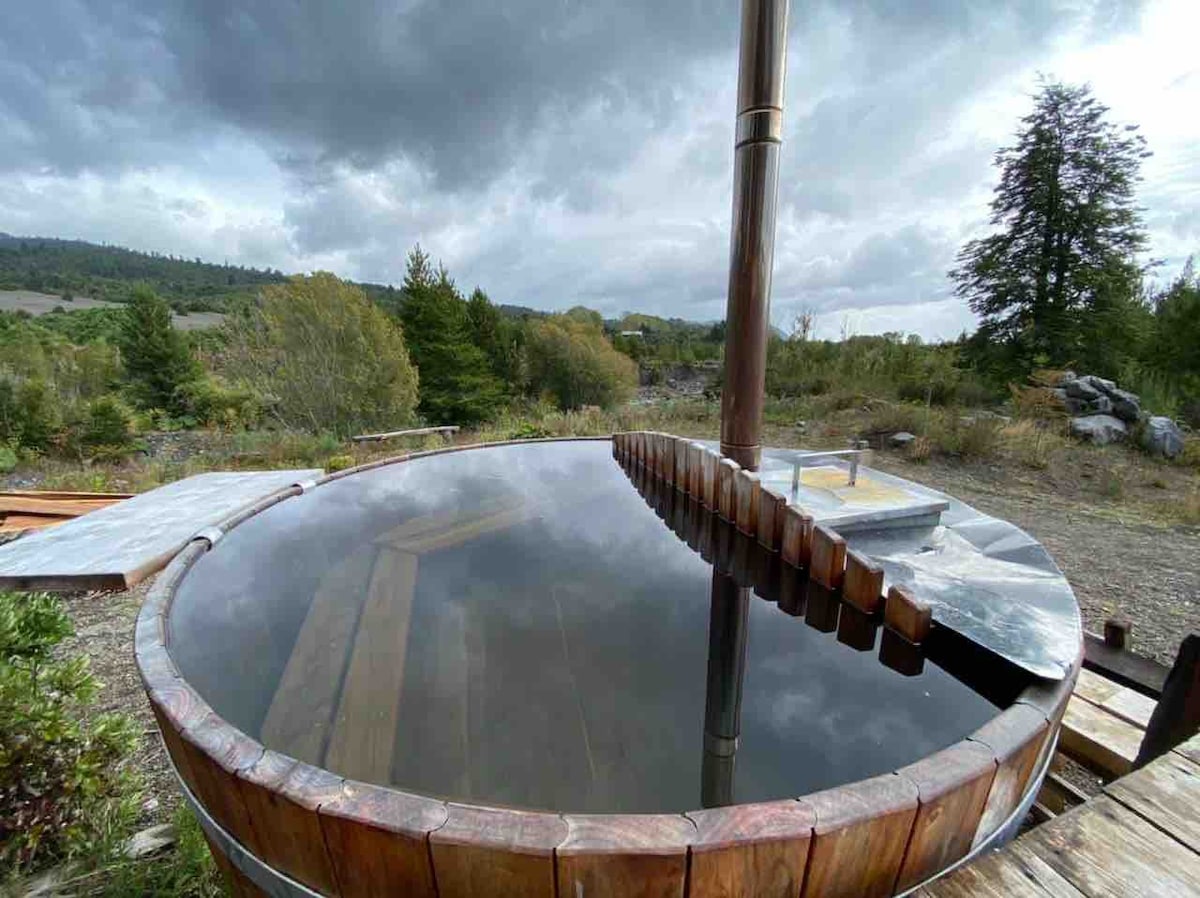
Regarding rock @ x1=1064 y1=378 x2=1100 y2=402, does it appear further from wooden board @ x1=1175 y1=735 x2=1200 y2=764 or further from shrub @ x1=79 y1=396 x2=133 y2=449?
shrub @ x1=79 y1=396 x2=133 y2=449

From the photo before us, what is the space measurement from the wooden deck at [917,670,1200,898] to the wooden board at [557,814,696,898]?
1.51 feet

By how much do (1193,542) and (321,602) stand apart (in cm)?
733

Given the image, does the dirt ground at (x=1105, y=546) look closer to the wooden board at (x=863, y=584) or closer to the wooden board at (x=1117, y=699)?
the wooden board at (x=1117, y=699)

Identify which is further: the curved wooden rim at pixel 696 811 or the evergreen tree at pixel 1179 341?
the evergreen tree at pixel 1179 341

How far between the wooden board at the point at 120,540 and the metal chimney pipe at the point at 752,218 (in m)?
2.80

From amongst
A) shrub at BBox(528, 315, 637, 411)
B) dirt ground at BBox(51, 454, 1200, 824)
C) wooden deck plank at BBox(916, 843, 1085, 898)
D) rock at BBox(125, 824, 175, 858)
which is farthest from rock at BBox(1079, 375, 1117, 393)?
shrub at BBox(528, 315, 637, 411)

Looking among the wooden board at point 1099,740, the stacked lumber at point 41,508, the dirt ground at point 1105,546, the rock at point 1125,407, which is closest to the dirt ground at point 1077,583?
the dirt ground at point 1105,546

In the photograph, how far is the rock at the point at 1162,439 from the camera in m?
7.90

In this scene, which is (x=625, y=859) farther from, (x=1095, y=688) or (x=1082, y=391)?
(x=1082, y=391)

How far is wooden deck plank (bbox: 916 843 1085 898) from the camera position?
81 cm

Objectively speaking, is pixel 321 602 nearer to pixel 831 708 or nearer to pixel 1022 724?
pixel 831 708

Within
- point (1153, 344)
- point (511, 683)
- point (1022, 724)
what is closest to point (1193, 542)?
point (1022, 724)

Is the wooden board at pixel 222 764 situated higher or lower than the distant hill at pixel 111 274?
Answer: lower

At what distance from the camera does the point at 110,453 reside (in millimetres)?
9133
